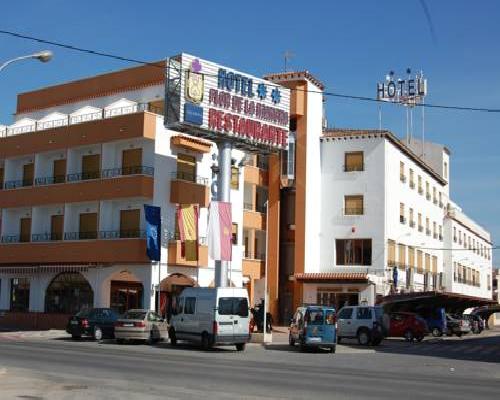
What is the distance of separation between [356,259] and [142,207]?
58.8 feet

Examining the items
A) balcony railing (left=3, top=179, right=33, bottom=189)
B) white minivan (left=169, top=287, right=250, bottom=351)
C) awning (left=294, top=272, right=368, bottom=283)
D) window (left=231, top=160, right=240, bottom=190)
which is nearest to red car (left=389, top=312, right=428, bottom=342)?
awning (left=294, top=272, right=368, bottom=283)

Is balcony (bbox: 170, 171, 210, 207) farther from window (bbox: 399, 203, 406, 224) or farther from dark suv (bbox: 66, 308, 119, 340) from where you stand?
window (bbox: 399, 203, 406, 224)

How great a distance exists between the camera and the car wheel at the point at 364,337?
3694 cm

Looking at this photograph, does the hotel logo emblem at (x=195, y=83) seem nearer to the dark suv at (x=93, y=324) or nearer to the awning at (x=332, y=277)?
the dark suv at (x=93, y=324)

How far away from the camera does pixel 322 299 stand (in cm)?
5434

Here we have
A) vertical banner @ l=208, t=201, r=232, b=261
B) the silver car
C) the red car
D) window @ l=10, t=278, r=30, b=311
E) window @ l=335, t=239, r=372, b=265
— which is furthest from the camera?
window @ l=335, t=239, r=372, b=265

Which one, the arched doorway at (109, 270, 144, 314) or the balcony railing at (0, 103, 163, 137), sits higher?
the balcony railing at (0, 103, 163, 137)

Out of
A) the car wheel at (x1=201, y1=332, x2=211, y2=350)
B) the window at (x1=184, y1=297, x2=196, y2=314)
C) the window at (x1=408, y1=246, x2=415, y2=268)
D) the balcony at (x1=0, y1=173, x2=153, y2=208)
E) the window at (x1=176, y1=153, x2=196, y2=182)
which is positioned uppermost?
the window at (x1=176, y1=153, x2=196, y2=182)

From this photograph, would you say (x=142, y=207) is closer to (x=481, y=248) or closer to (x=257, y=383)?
(x=257, y=383)

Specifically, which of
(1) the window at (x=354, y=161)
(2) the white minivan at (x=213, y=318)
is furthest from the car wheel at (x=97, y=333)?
(1) the window at (x=354, y=161)

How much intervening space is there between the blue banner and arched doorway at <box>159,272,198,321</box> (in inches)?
158

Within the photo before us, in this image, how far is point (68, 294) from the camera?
47250mm

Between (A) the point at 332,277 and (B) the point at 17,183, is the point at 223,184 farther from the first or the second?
(B) the point at 17,183

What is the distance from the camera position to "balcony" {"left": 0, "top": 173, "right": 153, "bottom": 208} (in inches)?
1747
